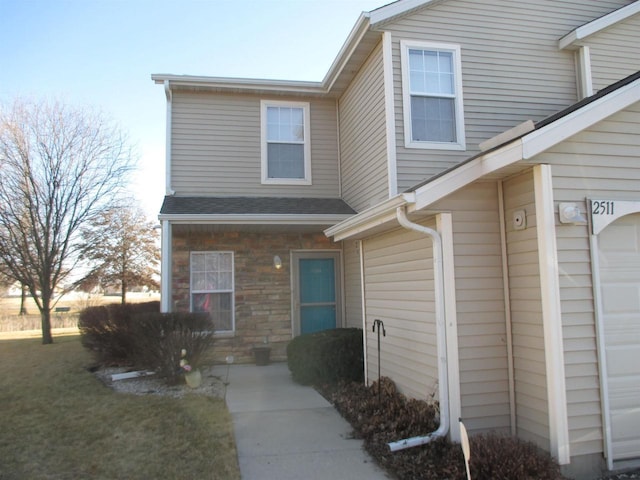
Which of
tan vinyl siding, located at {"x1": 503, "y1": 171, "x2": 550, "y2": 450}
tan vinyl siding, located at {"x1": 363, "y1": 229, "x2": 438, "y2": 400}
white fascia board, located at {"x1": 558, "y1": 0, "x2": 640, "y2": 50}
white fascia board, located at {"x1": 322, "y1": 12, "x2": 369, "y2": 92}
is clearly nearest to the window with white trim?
tan vinyl siding, located at {"x1": 363, "y1": 229, "x2": 438, "y2": 400}

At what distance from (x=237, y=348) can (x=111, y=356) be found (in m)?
2.39

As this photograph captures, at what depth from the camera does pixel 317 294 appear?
31.3 ft

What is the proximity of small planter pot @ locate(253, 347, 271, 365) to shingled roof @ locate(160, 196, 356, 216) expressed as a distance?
266 cm

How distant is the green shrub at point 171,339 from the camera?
706 centimetres

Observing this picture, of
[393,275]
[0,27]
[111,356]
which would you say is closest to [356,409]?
[393,275]

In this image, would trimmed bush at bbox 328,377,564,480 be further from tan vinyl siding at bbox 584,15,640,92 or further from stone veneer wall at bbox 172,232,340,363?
tan vinyl siding at bbox 584,15,640,92

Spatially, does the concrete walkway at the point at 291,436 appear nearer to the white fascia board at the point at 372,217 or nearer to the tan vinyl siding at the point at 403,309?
the tan vinyl siding at the point at 403,309

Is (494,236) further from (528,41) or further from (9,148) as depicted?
(9,148)

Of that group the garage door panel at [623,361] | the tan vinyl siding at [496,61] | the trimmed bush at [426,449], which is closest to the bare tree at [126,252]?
the tan vinyl siding at [496,61]

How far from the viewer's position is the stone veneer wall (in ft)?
30.0

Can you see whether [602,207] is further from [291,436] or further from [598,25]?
[598,25]

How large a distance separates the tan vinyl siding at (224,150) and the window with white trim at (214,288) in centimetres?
131

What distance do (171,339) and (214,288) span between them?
2.30 m

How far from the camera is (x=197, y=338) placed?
285 inches
